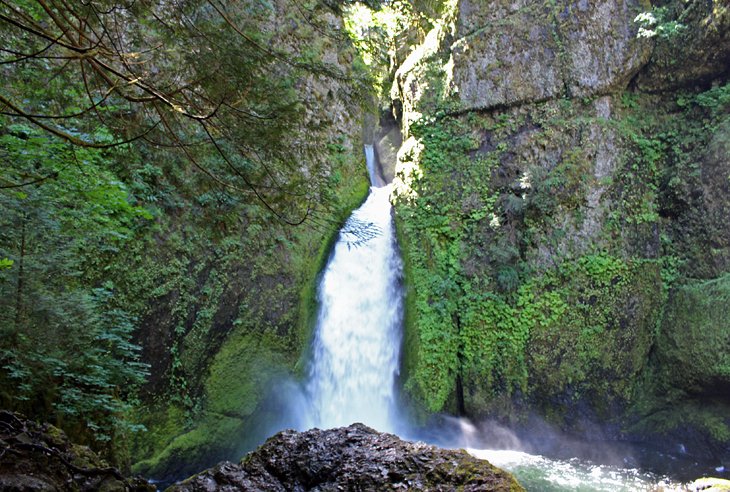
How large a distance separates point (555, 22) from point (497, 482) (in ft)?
31.5

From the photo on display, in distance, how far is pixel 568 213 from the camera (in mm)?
8492

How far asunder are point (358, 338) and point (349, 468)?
19.0 ft

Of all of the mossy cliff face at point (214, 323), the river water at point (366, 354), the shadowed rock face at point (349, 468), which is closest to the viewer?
the shadowed rock face at point (349, 468)

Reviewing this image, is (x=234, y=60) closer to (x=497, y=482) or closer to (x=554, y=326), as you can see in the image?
(x=497, y=482)

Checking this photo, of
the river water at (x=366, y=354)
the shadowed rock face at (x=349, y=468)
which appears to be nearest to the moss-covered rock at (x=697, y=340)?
the river water at (x=366, y=354)

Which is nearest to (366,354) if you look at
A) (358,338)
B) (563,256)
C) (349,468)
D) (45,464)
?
(358,338)

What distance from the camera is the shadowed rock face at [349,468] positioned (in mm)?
2545

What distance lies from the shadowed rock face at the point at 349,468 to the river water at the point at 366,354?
4283mm

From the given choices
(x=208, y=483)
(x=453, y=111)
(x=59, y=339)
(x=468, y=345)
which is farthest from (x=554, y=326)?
(x=59, y=339)

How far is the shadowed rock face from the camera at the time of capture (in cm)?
254

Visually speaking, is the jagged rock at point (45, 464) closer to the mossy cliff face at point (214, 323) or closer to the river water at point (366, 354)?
the mossy cliff face at point (214, 323)

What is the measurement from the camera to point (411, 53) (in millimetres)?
11273

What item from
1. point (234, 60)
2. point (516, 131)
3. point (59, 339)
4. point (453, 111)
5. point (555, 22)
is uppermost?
point (555, 22)

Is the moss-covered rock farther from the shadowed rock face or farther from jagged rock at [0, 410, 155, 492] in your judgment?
jagged rock at [0, 410, 155, 492]
